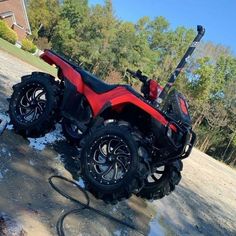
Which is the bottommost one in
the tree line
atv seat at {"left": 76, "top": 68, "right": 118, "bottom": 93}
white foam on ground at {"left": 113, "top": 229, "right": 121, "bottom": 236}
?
white foam on ground at {"left": 113, "top": 229, "right": 121, "bottom": 236}

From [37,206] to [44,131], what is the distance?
2195mm

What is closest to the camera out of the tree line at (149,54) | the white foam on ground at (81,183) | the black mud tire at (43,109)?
the white foam on ground at (81,183)

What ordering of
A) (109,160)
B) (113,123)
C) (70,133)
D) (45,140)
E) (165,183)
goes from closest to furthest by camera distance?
(109,160), (113,123), (165,183), (45,140), (70,133)

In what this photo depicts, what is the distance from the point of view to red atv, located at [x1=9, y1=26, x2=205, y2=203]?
5.04 metres

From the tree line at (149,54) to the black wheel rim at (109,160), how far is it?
36.1m

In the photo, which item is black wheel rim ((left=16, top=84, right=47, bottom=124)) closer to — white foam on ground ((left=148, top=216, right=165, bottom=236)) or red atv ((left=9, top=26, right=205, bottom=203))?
red atv ((left=9, top=26, right=205, bottom=203))

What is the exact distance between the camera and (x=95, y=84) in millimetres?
5863

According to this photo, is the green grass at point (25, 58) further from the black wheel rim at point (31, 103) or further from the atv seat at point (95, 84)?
the atv seat at point (95, 84)

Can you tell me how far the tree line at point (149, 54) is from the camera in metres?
42.2

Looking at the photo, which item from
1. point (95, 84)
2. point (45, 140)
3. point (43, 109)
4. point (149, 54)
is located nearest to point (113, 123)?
point (95, 84)

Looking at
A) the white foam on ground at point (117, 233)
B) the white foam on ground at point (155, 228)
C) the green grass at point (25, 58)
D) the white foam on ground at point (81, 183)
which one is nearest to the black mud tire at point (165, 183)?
the white foam on ground at point (155, 228)

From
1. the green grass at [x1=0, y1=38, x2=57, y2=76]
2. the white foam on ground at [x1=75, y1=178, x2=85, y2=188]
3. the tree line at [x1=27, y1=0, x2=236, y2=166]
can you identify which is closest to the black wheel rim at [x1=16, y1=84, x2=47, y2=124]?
the white foam on ground at [x1=75, y1=178, x2=85, y2=188]

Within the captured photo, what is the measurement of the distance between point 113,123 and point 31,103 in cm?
153

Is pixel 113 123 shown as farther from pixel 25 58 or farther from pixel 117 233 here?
pixel 25 58
